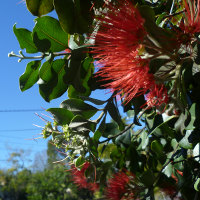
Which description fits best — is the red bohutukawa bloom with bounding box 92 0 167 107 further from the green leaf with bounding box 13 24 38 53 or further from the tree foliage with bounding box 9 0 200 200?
the green leaf with bounding box 13 24 38 53

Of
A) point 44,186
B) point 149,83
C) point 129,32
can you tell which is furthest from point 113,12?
point 44,186

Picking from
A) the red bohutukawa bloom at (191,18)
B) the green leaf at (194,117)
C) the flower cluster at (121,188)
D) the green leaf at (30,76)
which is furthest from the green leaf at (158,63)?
the flower cluster at (121,188)

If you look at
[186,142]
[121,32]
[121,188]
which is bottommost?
[121,188]

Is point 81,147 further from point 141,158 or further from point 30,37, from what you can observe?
point 141,158

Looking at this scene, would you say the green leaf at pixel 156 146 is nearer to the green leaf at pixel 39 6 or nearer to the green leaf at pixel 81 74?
the green leaf at pixel 81 74

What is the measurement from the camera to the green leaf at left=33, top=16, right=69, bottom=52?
3.23ft

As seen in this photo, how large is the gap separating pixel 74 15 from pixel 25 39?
0.75 feet

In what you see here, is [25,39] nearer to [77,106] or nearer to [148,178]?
[77,106]

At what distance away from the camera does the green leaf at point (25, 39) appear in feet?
3.42

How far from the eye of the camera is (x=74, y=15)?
937 mm

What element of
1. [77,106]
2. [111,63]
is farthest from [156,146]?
[111,63]

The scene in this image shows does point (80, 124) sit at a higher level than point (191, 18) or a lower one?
lower

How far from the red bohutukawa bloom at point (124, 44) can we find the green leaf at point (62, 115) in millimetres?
206

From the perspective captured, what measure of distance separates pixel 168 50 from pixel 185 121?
11.2 inches
